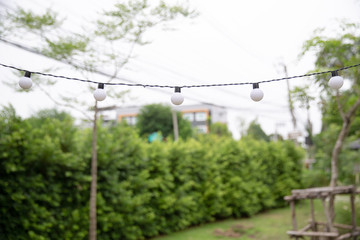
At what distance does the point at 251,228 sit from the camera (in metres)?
8.26

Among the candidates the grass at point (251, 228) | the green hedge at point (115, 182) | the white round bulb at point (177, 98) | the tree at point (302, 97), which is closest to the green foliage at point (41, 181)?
the green hedge at point (115, 182)

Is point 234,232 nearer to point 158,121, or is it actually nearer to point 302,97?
point 302,97

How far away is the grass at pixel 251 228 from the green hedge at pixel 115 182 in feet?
0.88

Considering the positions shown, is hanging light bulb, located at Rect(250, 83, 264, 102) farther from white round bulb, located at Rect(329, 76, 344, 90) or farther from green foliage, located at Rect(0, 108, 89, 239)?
green foliage, located at Rect(0, 108, 89, 239)

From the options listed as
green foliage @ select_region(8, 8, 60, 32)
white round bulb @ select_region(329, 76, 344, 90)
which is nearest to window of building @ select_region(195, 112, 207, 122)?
green foliage @ select_region(8, 8, 60, 32)

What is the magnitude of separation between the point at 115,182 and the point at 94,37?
2692mm

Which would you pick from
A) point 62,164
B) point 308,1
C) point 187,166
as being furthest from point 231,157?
point 62,164

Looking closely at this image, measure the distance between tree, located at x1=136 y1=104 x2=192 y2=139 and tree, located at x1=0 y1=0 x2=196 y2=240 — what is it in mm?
25103

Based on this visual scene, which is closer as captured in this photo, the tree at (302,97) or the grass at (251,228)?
the tree at (302,97)

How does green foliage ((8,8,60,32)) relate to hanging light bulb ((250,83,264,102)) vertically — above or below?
above

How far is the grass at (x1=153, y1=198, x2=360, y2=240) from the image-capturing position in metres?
7.29

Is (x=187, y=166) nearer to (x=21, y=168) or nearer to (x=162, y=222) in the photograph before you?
(x=162, y=222)

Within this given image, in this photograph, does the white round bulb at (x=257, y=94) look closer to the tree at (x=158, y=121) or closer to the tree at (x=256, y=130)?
the tree at (x=158, y=121)

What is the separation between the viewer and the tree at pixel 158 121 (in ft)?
102
